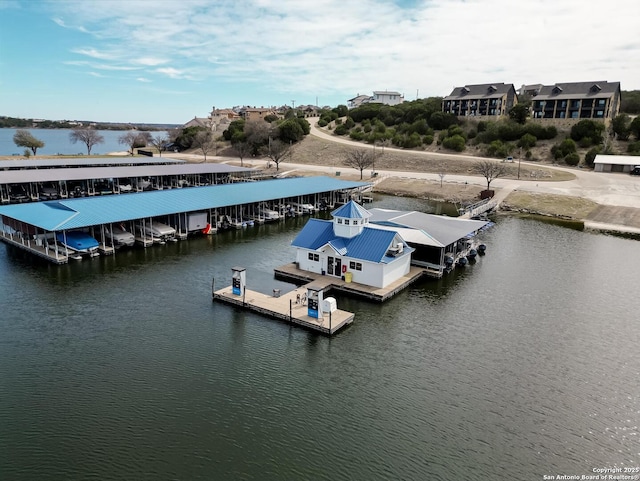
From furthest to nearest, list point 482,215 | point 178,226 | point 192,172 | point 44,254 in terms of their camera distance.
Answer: point 192,172 → point 482,215 → point 178,226 → point 44,254

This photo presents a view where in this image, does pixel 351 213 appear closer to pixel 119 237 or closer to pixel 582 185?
pixel 119 237

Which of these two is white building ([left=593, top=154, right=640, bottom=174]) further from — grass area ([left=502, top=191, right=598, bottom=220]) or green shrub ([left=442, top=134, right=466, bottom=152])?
green shrub ([left=442, top=134, right=466, bottom=152])

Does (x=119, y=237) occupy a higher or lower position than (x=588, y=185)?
lower

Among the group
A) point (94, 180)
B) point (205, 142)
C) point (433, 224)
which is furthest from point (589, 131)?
point (205, 142)

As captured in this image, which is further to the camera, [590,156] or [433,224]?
[590,156]

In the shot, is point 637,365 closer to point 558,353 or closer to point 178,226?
point 558,353

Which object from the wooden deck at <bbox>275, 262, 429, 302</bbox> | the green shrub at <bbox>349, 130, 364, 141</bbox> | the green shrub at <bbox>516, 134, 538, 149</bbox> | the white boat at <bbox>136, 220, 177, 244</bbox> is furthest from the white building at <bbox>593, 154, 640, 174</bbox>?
the white boat at <bbox>136, 220, 177, 244</bbox>

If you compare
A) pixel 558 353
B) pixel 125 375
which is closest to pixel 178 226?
pixel 125 375

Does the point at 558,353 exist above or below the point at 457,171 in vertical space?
below
